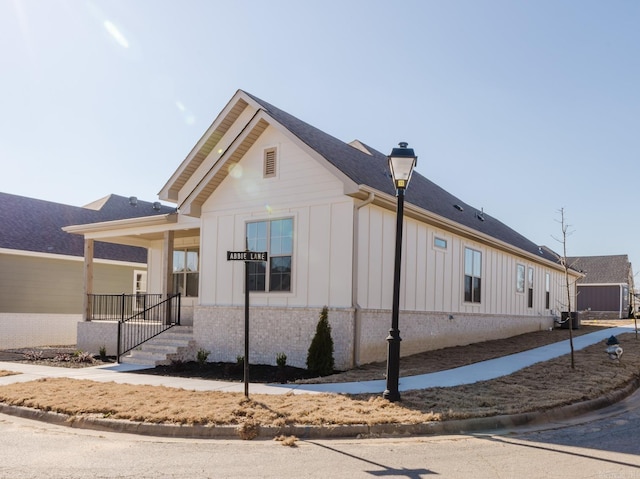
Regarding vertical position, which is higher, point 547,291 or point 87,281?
point 87,281

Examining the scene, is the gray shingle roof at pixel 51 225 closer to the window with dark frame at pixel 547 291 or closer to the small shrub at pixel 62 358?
the small shrub at pixel 62 358

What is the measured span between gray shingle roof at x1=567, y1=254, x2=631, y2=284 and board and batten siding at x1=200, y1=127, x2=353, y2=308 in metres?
39.0

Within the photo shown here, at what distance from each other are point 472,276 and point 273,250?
762 cm

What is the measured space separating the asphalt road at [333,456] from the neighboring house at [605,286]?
141 feet

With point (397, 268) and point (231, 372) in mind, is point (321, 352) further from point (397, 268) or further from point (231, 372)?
point (397, 268)

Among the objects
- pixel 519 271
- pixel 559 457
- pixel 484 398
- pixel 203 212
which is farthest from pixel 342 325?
pixel 519 271

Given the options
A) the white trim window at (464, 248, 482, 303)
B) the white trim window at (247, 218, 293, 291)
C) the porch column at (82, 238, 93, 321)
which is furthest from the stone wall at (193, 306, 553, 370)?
the porch column at (82, 238, 93, 321)

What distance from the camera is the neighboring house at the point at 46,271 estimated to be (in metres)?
21.3

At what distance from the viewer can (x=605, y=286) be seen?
158 feet

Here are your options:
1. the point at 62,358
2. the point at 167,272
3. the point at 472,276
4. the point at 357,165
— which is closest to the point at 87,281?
the point at 167,272

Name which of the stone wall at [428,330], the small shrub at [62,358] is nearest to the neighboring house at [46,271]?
the small shrub at [62,358]

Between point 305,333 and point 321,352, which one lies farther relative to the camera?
point 305,333

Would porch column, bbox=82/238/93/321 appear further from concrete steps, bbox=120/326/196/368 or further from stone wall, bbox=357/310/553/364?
stone wall, bbox=357/310/553/364

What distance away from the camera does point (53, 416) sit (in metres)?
8.52
